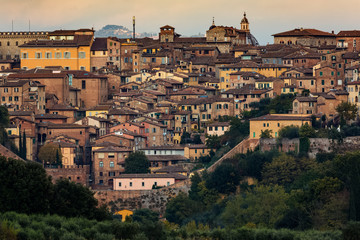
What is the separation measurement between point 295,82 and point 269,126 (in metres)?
9.58

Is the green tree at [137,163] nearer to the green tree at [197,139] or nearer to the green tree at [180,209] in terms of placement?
the green tree at [180,209]

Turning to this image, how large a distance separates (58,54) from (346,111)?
95.2ft

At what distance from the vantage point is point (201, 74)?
278ft

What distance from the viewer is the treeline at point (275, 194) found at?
2019 inches

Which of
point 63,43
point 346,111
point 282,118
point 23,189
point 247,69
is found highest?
point 63,43

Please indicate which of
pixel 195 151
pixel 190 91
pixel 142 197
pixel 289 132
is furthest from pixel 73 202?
pixel 190 91

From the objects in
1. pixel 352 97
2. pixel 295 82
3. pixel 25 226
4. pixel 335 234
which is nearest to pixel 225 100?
pixel 295 82

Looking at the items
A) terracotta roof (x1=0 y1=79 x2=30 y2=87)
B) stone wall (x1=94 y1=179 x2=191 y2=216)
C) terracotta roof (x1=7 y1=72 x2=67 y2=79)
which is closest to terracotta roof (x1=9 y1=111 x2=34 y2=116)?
terracotta roof (x1=0 y1=79 x2=30 y2=87)

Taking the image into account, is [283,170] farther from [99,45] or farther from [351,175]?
[99,45]

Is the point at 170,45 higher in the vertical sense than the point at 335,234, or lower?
higher

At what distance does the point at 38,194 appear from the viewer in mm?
42594

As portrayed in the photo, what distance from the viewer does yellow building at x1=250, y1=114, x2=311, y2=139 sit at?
63.7 meters

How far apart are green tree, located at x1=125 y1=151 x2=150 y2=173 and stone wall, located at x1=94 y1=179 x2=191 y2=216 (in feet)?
9.38

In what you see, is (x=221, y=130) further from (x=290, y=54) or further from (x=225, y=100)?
(x=290, y=54)
